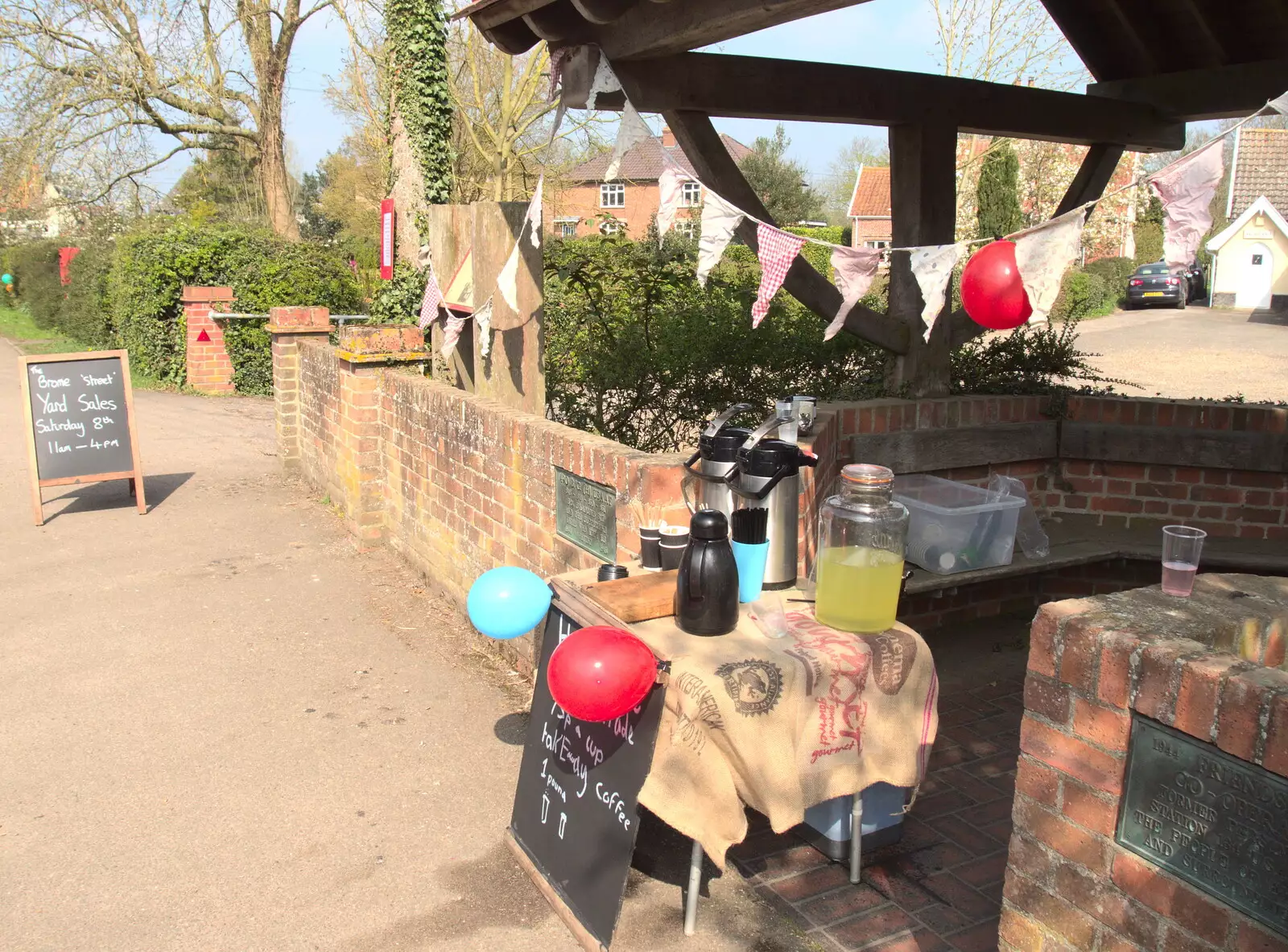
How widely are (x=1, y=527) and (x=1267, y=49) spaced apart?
362 inches

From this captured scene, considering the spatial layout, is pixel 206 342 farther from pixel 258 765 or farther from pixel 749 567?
pixel 749 567

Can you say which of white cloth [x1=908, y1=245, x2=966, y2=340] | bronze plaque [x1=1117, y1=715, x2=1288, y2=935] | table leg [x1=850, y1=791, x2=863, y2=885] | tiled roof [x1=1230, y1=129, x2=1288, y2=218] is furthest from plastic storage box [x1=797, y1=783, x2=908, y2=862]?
tiled roof [x1=1230, y1=129, x2=1288, y2=218]

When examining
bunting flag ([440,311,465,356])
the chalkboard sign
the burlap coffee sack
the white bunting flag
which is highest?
the white bunting flag

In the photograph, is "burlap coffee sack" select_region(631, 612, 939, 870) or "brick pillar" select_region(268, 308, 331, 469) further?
"brick pillar" select_region(268, 308, 331, 469)

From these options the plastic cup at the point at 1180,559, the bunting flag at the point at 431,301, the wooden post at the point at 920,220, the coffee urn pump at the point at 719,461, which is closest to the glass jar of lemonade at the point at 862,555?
the coffee urn pump at the point at 719,461

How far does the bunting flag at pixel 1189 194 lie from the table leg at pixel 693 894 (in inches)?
104

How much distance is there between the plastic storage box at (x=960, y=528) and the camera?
4.96 meters

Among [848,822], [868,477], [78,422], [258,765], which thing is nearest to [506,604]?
[868,477]

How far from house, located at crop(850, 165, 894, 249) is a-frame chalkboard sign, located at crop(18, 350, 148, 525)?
42.4 metres

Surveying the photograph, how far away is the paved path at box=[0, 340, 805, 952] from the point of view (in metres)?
3.28

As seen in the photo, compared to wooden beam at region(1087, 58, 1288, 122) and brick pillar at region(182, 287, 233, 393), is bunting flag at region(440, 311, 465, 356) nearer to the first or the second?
wooden beam at region(1087, 58, 1288, 122)

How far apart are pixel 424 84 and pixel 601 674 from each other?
7.34m

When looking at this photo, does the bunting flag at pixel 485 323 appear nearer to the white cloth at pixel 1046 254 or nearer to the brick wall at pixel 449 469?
the brick wall at pixel 449 469

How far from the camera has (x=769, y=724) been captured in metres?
2.89
